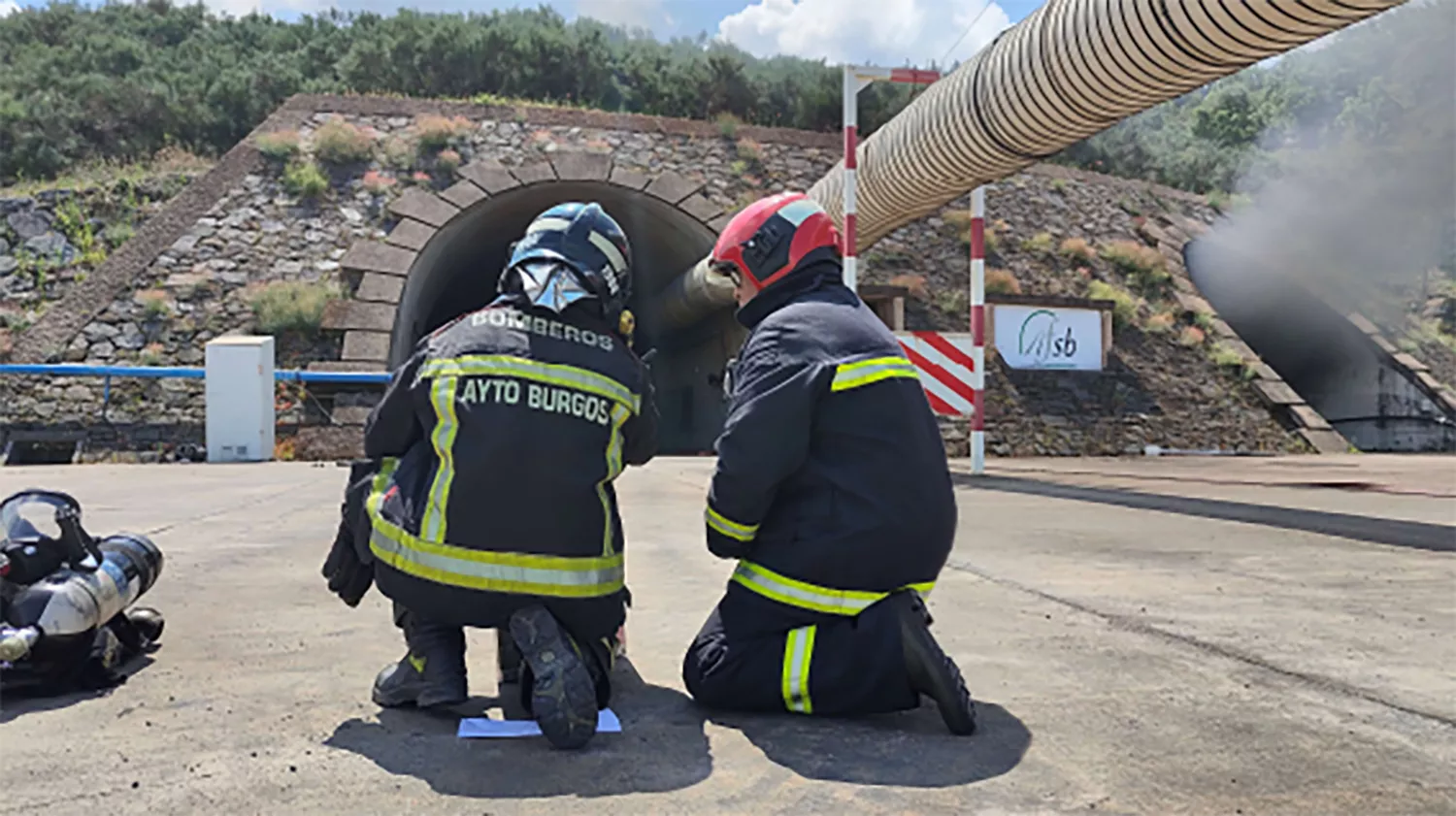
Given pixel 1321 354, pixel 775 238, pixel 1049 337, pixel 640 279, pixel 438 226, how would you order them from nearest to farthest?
pixel 775 238 < pixel 438 226 < pixel 1049 337 < pixel 1321 354 < pixel 640 279

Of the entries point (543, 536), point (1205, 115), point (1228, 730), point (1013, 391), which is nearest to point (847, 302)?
point (543, 536)

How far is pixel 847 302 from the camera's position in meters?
2.67

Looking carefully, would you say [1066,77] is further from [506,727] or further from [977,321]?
[506,727]

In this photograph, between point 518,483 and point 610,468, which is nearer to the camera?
point 518,483

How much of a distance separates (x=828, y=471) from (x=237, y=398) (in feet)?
39.6

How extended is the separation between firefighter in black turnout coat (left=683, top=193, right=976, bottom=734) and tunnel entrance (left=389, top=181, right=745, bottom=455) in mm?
12065

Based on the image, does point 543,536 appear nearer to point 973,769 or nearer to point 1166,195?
point 973,769

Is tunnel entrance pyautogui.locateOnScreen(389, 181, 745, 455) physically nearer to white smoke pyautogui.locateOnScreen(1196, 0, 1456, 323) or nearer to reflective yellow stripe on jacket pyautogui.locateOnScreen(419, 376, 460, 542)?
white smoke pyautogui.locateOnScreen(1196, 0, 1456, 323)

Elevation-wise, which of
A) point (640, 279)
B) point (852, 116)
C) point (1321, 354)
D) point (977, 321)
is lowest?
point (977, 321)

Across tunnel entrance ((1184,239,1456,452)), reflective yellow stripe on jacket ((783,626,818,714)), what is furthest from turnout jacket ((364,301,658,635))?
tunnel entrance ((1184,239,1456,452))

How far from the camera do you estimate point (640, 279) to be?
67.3 ft

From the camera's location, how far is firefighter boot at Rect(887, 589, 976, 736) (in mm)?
2354

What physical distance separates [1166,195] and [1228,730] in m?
21.2

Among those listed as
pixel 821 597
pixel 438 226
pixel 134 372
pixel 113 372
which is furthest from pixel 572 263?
pixel 438 226
